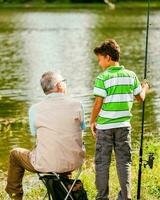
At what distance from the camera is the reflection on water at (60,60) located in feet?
54.4

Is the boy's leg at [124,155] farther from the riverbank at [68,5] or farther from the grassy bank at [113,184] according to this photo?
the riverbank at [68,5]

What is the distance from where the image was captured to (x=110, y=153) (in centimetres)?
712

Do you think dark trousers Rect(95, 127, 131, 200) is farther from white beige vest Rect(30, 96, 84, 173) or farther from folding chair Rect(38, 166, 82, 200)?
folding chair Rect(38, 166, 82, 200)

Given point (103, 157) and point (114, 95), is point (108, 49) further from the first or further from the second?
point (103, 157)

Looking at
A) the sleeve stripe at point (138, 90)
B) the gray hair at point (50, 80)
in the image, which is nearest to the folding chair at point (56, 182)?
the gray hair at point (50, 80)

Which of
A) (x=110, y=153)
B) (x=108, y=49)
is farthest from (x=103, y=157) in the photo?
(x=108, y=49)

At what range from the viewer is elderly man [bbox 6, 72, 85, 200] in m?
6.83

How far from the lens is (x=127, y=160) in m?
7.13

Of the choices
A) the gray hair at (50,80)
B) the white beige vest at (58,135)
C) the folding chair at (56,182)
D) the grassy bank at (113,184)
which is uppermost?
the gray hair at (50,80)

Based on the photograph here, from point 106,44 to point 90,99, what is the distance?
13319mm

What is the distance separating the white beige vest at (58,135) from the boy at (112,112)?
0.27 meters

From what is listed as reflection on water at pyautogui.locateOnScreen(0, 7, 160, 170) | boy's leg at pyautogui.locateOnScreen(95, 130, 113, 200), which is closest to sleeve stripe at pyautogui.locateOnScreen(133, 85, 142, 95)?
boy's leg at pyautogui.locateOnScreen(95, 130, 113, 200)

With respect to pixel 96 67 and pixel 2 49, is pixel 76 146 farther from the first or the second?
pixel 2 49

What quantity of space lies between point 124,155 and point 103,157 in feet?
0.82
